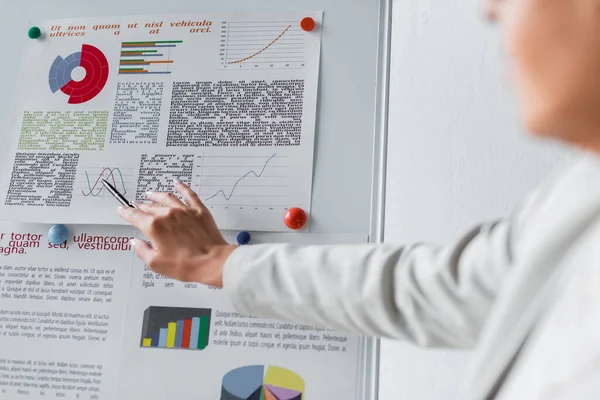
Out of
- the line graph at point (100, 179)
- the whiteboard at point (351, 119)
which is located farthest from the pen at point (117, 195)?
the whiteboard at point (351, 119)

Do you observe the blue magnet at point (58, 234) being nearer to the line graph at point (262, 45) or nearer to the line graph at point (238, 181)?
the line graph at point (238, 181)

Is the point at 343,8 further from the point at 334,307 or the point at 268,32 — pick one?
the point at 334,307

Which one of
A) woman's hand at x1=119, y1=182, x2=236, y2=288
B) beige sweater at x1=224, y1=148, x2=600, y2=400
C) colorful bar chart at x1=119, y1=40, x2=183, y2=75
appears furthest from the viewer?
colorful bar chart at x1=119, y1=40, x2=183, y2=75

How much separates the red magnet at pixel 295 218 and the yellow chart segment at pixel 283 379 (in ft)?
0.59

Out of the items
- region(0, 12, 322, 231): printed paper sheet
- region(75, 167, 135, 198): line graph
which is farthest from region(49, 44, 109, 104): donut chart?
region(75, 167, 135, 198): line graph

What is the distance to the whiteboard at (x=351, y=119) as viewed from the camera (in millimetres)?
774

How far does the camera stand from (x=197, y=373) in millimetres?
762

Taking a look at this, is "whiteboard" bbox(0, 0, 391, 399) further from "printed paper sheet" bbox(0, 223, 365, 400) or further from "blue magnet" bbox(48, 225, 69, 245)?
"blue magnet" bbox(48, 225, 69, 245)

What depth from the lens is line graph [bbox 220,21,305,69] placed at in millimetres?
824

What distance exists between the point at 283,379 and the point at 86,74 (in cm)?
52

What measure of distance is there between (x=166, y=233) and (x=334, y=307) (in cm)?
22

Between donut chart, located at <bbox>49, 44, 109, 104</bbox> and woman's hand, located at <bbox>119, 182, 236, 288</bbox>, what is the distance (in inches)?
9.7

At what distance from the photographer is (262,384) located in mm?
747

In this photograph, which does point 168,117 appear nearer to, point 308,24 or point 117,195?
point 117,195
